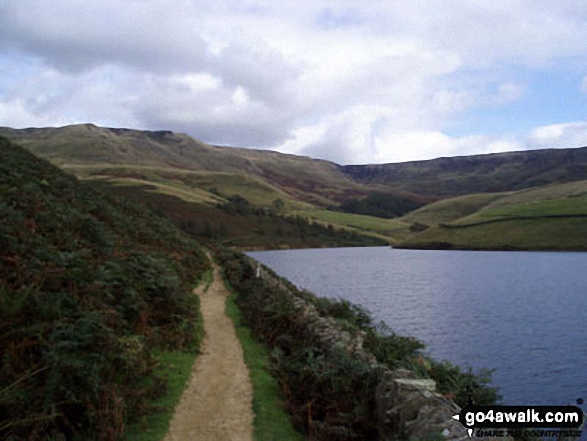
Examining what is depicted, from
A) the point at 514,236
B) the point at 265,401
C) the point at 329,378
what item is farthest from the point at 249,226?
the point at 329,378

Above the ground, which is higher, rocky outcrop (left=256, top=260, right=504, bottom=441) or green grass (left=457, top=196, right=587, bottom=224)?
green grass (left=457, top=196, right=587, bottom=224)

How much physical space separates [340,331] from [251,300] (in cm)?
770

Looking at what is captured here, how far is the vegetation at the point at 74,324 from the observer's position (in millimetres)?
8047

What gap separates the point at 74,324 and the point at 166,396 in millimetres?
2441

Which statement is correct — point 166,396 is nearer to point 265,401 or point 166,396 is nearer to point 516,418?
point 265,401

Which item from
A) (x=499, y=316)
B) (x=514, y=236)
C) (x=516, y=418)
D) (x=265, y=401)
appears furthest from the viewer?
(x=514, y=236)

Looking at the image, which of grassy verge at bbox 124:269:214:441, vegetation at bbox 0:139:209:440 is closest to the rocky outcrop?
grassy verge at bbox 124:269:214:441

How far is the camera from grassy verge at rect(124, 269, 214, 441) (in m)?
8.68

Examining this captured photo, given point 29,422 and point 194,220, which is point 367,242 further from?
point 29,422

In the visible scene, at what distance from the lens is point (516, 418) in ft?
20.8

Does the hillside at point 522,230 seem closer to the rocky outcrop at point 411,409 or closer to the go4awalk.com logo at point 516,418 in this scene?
the rocky outcrop at point 411,409

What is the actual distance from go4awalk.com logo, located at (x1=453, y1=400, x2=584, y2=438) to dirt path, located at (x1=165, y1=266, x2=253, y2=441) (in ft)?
13.2

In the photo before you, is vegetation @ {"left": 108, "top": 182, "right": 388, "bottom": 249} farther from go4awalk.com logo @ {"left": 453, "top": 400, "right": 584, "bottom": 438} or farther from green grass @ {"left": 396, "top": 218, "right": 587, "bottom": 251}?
go4awalk.com logo @ {"left": 453, "top": 400, "right": 584, "bottom": 438}

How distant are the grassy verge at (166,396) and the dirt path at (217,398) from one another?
0.14m
